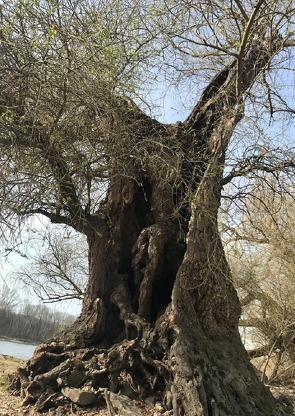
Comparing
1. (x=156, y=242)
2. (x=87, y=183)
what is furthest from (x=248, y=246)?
(x=87, y=183)

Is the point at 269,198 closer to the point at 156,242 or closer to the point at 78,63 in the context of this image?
the point at 156,242

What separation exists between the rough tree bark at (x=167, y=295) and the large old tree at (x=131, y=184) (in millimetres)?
20

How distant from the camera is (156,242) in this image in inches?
241

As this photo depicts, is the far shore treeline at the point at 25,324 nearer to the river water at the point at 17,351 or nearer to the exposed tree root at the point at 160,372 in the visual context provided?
the river water at the point at 17,351

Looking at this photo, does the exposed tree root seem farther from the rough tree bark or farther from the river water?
the river water

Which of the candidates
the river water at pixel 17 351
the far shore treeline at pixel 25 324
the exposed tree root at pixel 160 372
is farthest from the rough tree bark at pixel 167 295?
the far shore treeline at pixel 25 324

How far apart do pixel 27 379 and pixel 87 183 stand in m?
2.74

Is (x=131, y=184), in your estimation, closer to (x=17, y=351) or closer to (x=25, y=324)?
(x=17, y=351)

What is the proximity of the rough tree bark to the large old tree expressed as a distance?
0.02m

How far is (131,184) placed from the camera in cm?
674

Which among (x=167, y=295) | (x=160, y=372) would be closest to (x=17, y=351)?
(x=167, y=295)

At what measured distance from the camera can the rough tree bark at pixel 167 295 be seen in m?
4.99

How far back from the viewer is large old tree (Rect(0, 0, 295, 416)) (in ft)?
15.0

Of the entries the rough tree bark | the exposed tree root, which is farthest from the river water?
the exposed tree root
